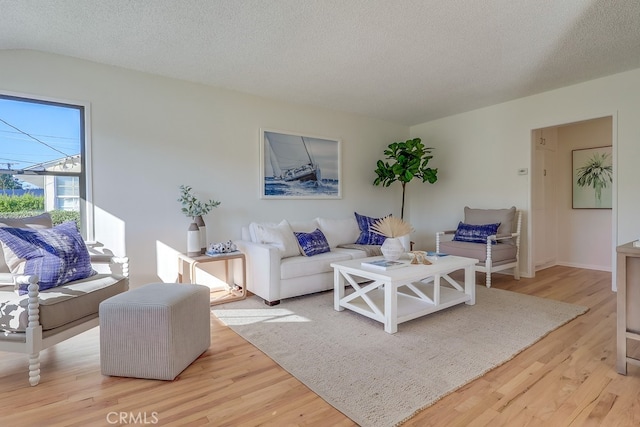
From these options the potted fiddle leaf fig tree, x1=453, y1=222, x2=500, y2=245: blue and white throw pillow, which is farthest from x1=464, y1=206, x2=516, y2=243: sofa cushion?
the potted fiddle leaf fig tree

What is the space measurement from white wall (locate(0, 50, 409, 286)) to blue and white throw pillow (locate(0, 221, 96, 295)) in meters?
0.97

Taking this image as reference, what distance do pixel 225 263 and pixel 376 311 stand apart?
2091 millimetres

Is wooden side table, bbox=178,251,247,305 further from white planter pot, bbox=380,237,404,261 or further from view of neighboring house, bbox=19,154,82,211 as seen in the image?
white planter pot, bbox=380,237,404,261

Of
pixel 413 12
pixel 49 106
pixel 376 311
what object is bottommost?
pixel 376 311

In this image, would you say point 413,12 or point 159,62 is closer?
point 413,12

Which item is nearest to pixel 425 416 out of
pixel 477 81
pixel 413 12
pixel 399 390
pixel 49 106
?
pixel 399 390

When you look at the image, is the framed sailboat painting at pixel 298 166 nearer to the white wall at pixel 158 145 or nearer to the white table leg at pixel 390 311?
the white wall at pixel 158 145

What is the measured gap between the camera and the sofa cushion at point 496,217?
437 cm

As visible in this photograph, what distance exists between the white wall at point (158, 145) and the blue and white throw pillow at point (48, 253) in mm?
974

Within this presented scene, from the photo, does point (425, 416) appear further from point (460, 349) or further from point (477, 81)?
point (477, 81)

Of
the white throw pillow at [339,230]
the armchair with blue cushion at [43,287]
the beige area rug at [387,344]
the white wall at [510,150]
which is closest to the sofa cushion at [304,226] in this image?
the white throw pillow at [339,230]

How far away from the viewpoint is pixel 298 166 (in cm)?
460

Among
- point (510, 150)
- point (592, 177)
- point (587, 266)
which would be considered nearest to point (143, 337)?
point (510, 150)

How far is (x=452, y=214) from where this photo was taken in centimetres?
540
